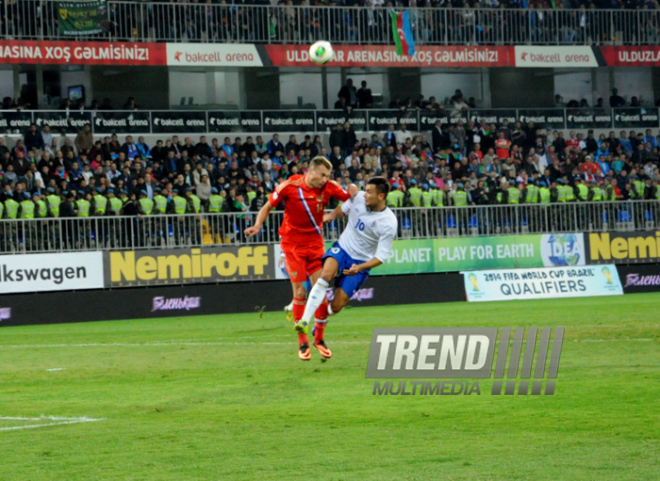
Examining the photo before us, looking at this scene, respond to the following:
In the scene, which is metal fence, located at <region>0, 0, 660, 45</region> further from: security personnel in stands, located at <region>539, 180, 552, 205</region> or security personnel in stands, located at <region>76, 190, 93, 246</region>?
security personnel in stands, located at <region>76, 190, 93, 246</region>

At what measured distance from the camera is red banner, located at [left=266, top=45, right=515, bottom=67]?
36219 millimetres

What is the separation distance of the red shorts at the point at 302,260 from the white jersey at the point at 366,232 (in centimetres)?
45

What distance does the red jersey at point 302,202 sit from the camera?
12.9 m

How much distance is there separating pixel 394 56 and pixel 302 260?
25199 mm

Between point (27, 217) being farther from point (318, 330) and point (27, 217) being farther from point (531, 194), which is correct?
point (318, 330)

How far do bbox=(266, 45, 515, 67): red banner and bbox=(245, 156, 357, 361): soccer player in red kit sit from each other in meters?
23.5

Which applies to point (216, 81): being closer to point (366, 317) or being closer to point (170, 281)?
point (170, 281)

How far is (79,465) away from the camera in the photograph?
279 inches

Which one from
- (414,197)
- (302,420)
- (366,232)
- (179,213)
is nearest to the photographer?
(302,420)

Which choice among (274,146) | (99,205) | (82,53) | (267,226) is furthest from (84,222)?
(82,53)

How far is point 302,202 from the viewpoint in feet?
42.4

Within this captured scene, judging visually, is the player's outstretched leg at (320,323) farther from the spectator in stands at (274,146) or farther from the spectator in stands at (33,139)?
the spectator in stands at (274,146)

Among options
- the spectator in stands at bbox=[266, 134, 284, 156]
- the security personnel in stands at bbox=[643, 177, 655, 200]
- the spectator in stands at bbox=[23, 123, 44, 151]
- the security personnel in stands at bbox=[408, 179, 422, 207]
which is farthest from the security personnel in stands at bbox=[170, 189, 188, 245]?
the security personnel in stands at bbox=[643, 177, 655, 200]

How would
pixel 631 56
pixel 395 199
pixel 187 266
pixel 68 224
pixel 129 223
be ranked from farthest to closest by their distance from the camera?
pixel 631 56
pixel 395 199
pixel 187 266
pixel 129 223
pixel 68 224
